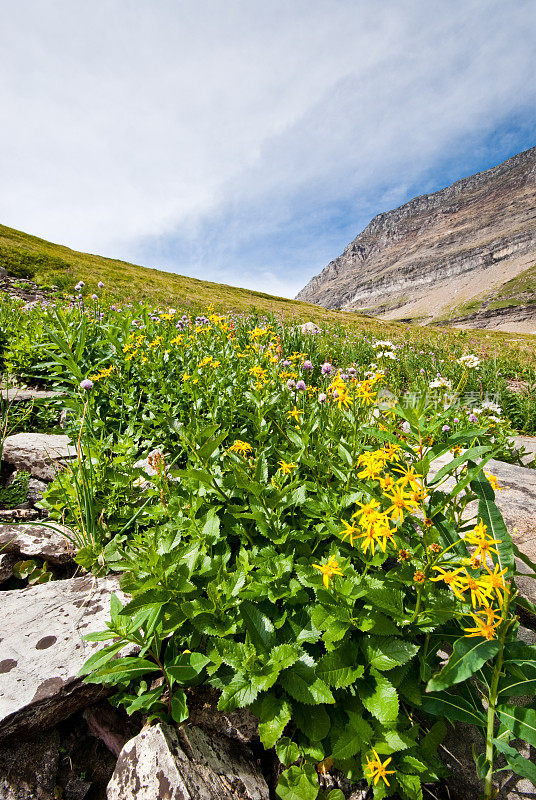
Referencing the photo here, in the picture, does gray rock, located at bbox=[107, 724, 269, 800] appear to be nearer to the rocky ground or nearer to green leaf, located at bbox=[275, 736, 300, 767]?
the rocky ground

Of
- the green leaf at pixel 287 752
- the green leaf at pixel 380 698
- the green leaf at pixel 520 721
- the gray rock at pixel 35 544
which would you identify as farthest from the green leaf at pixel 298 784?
the gray rock at pixel 35 544

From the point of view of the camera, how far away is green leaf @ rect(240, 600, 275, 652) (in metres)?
1.37

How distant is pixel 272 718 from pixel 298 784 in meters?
0.23

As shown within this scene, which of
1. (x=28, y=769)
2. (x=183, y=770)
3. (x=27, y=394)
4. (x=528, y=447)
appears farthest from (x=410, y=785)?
(x=528, y=447)

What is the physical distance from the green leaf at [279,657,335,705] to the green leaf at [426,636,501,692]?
38 centimetres

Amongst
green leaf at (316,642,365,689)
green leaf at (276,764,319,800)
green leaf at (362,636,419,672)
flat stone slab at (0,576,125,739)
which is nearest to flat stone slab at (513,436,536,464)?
green leaf at (362,636,419,672)

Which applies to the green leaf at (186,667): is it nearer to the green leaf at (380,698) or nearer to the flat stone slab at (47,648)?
the flat stone slab at (47,648)

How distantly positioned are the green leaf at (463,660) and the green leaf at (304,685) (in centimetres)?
38

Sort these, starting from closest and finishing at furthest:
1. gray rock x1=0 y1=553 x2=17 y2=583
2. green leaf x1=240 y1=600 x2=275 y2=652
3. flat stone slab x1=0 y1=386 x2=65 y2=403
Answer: green leaf x1=240 y1=600 x2=275 y2=652 → gray rock x1=0 y1=553 x2=17 y2=583 → flat stone slab x1=0 y1=386 x2=65 y2=403

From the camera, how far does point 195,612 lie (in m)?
1.39

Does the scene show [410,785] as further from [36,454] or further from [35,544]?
[36,454]

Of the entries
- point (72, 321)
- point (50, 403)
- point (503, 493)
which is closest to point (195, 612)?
point (503, 493)

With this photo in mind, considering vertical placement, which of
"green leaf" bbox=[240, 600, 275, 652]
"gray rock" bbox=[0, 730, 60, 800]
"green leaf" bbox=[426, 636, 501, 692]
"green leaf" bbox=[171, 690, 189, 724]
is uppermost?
"green leaf" bbox=[426, 636, 501, 692]

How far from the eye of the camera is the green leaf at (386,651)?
126 cm
